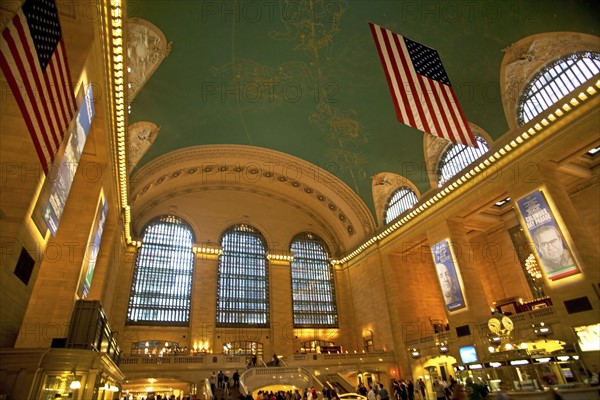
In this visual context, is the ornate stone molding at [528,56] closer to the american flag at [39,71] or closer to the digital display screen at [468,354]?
the digital display screen at [468,354]

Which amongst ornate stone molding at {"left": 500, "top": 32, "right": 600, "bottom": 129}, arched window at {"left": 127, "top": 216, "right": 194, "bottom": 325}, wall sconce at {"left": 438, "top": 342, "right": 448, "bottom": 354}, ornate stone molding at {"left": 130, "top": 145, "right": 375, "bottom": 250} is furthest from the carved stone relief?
wall sconce at {"left": 438, "top": 342, "right": 448, "bottom": 354}

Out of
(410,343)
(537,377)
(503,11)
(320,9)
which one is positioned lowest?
(537,377)

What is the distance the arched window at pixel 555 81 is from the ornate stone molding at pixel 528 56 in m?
0.26

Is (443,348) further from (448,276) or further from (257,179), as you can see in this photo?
(257,179)

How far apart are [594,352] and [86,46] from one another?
19428 mm

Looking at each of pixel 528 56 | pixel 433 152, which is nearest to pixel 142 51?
pixel 433 152

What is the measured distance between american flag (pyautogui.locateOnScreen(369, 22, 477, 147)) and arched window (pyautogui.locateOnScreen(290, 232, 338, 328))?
2020 cm

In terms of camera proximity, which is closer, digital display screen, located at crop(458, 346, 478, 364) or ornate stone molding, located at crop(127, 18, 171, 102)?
ornate stone molding, located at crop(127, 18, 171, 102)

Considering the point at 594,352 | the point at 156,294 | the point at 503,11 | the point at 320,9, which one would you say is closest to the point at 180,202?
the point at 156,294

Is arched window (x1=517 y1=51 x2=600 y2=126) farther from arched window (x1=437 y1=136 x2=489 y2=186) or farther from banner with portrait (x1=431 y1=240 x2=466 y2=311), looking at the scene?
banner with portrait (x1=431 y1=240 x2=466 y2=311)

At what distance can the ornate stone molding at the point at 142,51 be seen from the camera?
45.0 ft

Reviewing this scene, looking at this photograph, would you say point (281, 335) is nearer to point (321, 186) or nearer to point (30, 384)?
point (321, 186)

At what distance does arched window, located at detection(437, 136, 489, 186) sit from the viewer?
19203mm

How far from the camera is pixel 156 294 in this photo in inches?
971
